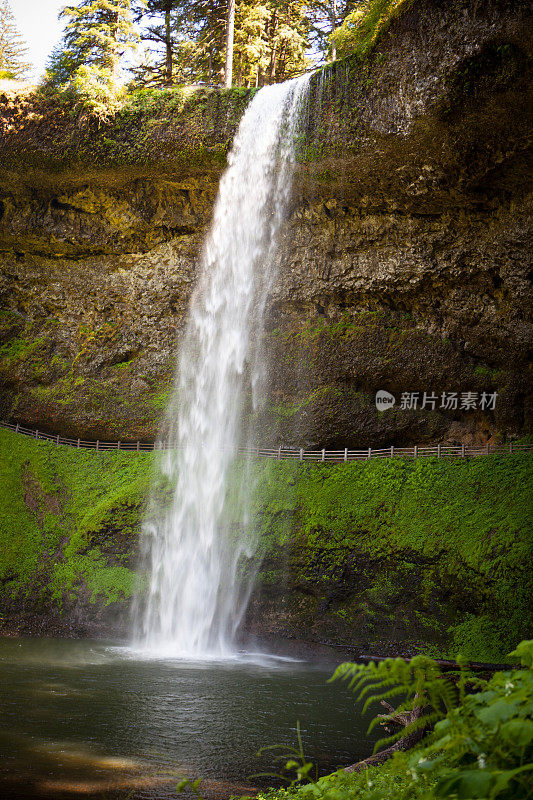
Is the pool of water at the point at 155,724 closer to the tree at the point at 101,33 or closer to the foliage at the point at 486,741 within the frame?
the foliage at the point at 486,741

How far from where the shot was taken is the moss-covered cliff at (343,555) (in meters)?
16.4

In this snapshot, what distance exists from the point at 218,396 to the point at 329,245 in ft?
23.4

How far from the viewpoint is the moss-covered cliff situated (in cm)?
1642

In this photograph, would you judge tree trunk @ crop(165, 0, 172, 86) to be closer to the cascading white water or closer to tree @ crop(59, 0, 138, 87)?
tree @ crop(59, 0, 138, 87)

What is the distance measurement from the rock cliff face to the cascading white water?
800mm

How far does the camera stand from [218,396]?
23.7 metres

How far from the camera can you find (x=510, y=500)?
57.1ft

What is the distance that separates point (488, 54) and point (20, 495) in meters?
21.1

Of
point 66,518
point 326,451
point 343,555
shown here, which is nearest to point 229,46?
point 326,451

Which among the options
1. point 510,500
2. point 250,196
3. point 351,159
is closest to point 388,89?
point 351,159

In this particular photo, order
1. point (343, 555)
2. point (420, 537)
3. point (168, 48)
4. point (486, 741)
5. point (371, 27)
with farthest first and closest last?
point (168, 48) < point (371, 27) < point (343, 555) < point (420, 537) < point (486, 741)

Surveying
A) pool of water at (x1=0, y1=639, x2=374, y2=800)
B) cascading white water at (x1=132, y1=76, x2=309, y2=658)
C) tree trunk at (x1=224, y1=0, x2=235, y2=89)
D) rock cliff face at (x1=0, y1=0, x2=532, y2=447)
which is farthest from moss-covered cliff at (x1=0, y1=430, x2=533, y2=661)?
tree trunk at (x1=224, y1=0, x2=235, y2=89)

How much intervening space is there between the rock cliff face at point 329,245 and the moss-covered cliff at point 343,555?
4.06m

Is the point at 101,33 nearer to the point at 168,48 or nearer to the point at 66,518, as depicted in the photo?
the point at 168,48
